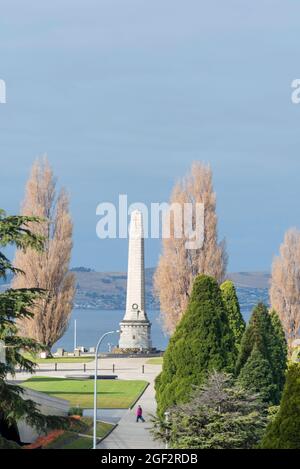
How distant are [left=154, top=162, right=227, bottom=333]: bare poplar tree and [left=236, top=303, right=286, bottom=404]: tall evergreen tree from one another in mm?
40121

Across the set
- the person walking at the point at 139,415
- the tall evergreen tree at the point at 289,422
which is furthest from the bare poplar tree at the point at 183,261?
the tall evergreen tree at the point at 289,422

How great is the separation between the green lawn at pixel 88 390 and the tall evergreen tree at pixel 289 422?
2610cm

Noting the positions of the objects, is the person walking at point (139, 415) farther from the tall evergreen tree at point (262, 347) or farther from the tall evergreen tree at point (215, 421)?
the tall evergreen tree at point (215, 421)

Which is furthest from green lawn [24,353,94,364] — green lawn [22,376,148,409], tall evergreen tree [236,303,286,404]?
tall evergreen tree [236,303,286,404]

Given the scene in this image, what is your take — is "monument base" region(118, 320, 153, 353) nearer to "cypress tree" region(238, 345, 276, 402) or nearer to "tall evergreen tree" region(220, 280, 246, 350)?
"tall evergreen tree" region(220, 280, 246, 350)

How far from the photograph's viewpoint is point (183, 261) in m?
82.8

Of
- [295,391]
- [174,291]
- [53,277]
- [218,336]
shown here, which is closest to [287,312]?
[174,291]

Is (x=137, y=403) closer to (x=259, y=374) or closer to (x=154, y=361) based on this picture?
(x=259, y=374)

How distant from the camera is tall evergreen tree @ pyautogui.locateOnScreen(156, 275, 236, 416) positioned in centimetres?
3506

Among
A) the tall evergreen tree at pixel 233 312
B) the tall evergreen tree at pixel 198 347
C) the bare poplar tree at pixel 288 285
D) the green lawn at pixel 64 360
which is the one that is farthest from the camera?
the bare poplar tree at pixel 288 285

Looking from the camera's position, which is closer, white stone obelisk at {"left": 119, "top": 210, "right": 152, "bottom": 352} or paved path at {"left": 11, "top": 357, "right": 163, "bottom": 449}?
paved path at {"left": 11, "top": 357, "right": 163, "bottom": 449}

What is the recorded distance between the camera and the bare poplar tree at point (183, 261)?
8212 cm

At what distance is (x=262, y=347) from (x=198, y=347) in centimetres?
377
